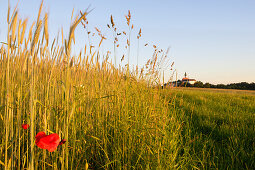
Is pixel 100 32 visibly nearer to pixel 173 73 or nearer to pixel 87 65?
pixel 87 65

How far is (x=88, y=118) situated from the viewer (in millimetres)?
1854

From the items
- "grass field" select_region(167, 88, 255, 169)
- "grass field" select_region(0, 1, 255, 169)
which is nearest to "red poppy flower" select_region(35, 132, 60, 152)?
"grass field" select_region(0, 1, 255, 169)

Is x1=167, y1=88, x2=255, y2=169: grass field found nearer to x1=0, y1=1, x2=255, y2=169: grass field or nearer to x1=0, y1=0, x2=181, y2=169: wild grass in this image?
x1=0, y1=1, x2=255, y2=169: grass field

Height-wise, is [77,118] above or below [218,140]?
above

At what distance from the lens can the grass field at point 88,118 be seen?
93cm

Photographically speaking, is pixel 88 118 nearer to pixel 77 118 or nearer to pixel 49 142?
pixel 77 118

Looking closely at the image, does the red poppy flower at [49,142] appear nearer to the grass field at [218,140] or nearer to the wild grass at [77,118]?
the wild grass at [77,118]

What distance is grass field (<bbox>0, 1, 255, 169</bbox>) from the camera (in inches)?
36.7

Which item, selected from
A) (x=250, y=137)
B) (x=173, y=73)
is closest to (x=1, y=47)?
(x=173, y=73)

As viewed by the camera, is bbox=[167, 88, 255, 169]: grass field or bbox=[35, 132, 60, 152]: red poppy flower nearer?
bbox=[35, 132, 60, 152]: red poppy flower

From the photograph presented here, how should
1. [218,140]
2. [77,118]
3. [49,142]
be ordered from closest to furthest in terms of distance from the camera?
[49,142] < [77,118] < [218,140]

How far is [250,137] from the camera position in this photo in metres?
2.70

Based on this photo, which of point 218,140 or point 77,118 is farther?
point 218,140

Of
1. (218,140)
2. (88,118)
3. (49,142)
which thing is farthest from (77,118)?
(218,140)
